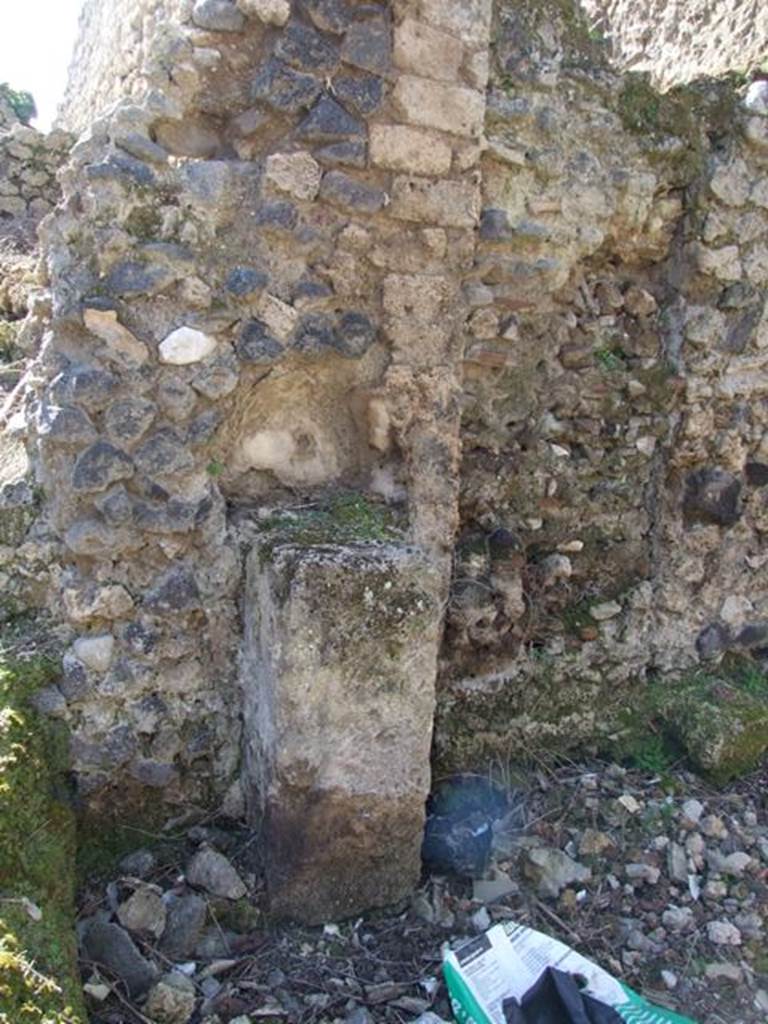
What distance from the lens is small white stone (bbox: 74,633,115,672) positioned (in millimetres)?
2348

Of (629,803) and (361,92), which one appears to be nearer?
(361,92)

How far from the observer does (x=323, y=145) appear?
2441mm

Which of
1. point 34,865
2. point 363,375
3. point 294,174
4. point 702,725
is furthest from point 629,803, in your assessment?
point 294,174

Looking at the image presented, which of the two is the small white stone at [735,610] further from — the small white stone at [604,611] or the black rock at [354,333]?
the black rock at [354,333]

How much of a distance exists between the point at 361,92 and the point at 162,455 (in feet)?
3.58

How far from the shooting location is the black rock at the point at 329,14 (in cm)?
237

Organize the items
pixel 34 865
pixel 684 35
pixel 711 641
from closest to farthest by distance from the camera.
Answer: pixel 34 865
pixel 711 641
pixel 684 35

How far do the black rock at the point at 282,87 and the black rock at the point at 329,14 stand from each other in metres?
0.14

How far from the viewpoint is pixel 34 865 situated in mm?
1986

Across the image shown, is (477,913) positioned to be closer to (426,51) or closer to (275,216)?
(275,216)

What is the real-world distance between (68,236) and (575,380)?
163 centimetres

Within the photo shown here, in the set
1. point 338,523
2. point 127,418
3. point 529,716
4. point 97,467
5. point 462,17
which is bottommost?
point 529,716

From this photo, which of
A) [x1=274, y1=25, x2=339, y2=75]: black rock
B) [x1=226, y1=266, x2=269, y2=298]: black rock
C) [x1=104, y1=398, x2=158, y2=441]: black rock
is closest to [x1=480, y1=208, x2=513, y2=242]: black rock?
[x1=274, y1=25, x2=339, y2=75]: black rock

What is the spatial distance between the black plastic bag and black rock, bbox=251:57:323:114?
219 cm
